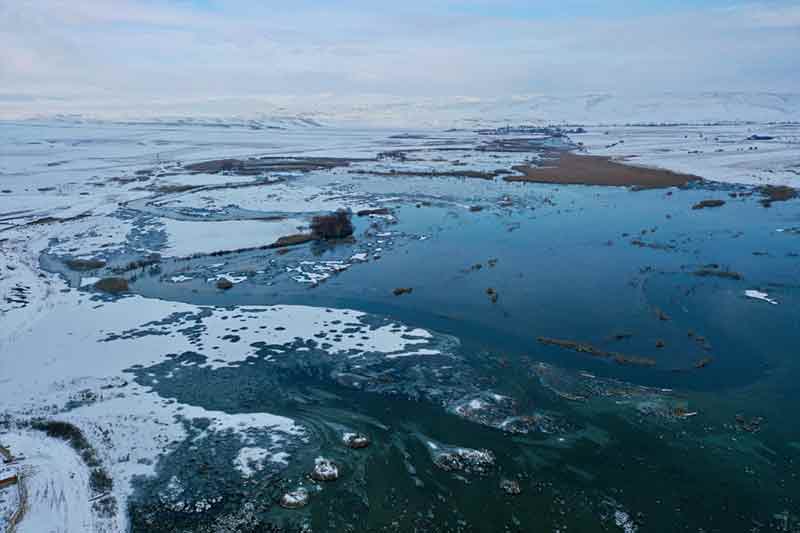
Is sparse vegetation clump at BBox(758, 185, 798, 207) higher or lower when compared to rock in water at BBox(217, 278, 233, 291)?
higher

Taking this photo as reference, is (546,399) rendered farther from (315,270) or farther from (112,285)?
(112,285)

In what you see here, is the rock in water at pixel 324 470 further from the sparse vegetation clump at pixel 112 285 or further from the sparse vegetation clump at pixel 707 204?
the sparse vegetation clump at pixel 707 204

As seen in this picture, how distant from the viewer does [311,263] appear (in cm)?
2162

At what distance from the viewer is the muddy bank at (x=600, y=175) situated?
40.0 metres

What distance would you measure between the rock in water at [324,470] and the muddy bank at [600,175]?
1368 inches

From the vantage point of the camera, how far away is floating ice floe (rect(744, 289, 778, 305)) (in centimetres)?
1669

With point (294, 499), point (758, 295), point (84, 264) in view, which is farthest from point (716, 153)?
point (294, 499)

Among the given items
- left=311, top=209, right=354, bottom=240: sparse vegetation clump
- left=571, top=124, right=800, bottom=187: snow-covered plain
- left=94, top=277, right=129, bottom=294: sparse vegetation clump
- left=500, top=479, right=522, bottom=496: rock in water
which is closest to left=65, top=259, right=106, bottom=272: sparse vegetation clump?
left=94, top=277, right=129, bottom=294: sparse vegetation clump

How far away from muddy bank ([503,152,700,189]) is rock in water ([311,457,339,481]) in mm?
34757

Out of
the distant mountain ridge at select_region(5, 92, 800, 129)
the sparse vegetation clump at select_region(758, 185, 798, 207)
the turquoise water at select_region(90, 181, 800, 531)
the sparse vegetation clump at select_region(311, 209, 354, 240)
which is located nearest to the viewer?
the turquoise water at select_region(90, 181, 800, 531)

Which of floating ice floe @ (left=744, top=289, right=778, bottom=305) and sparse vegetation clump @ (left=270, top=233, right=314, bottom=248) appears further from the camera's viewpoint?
sparse vegetation clump @ (left=270, top=233, right=314, bottom=248)

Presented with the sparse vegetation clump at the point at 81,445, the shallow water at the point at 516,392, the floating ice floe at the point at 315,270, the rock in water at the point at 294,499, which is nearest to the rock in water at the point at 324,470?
the shallow water at the point at 516,392

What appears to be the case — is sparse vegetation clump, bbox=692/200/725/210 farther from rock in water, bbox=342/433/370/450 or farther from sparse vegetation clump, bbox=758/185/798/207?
rock in water, bbox=342/433/370/450

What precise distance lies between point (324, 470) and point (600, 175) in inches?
1548
